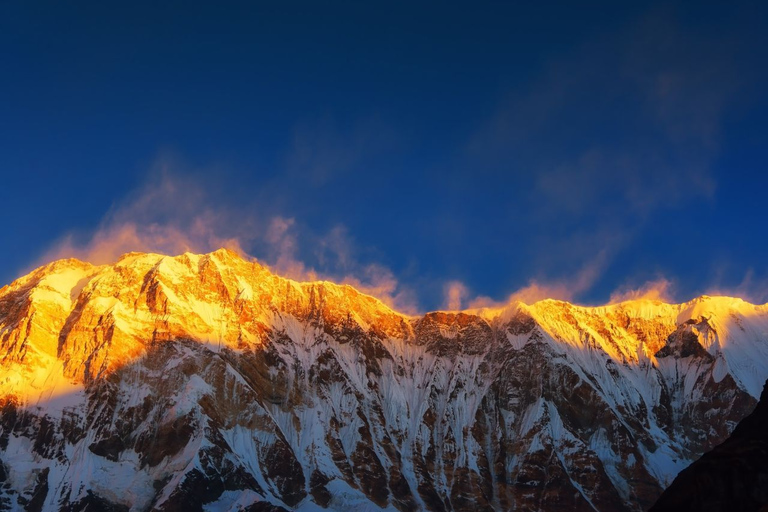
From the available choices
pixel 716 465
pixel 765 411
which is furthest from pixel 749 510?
pixel 765 411

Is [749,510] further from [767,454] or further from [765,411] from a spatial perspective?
[765,411]

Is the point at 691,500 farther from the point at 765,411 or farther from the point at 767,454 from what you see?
the point at 765,411

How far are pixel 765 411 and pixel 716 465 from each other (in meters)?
5.38

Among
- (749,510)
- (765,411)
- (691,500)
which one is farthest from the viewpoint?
(765,411)

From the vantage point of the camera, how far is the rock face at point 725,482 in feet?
101

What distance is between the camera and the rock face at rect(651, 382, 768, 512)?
101 feet

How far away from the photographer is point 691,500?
1249 inches

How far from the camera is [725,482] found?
31.2 metres

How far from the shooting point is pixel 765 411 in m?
35.5

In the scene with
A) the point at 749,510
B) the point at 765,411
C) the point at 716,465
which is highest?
the point at 765,411

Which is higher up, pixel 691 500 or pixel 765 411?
pixel 765 411

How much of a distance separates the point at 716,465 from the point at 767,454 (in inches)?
82.1

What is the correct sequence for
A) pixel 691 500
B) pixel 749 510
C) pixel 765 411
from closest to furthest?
pixel 749 510 < pixel 691 500 < pixel 765 411

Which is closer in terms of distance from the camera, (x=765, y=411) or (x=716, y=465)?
(x=716, y=465)
